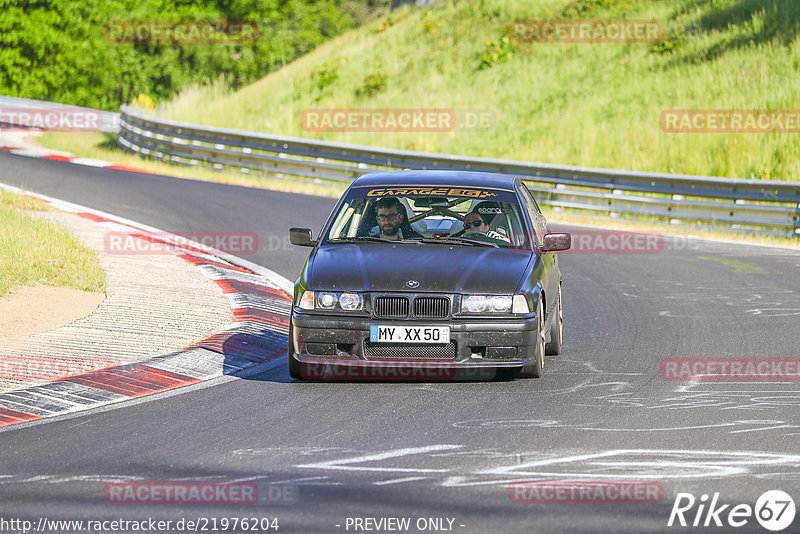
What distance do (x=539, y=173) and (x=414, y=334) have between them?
15.6 m

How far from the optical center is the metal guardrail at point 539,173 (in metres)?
20.5

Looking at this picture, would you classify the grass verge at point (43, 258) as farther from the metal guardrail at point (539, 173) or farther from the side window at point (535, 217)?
the metal guardrail at point (539, 173)

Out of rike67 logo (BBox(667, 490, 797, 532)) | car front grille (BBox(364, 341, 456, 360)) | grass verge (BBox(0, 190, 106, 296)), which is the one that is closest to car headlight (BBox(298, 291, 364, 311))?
car front grille (BBox(364, 341, 456, 360))

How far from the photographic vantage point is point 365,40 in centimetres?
4344

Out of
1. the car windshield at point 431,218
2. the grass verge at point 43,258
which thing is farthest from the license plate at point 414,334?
the grass verge at point 43,258

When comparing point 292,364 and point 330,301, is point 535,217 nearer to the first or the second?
point 330,301

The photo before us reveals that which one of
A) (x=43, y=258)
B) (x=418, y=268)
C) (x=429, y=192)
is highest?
(x=429, y=192)

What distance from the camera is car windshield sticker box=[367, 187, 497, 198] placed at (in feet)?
31.7

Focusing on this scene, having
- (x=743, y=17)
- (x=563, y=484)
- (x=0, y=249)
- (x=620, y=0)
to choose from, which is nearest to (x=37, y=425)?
(x=563, y=484)

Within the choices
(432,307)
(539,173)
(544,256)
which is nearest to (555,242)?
(544,256)

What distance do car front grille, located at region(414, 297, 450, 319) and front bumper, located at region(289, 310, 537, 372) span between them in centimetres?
5

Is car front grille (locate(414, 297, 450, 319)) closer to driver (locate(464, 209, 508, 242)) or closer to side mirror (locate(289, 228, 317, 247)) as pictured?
driver (locate(464, 209, 508, 242))

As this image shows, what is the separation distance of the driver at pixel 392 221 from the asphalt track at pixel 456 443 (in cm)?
131

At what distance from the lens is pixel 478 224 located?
9539mm
